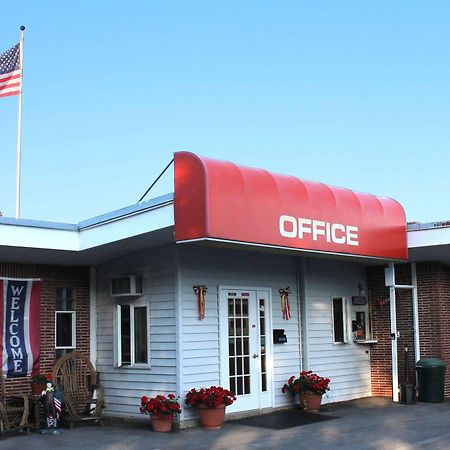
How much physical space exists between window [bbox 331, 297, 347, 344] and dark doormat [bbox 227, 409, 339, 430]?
247cm

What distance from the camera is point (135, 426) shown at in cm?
1270

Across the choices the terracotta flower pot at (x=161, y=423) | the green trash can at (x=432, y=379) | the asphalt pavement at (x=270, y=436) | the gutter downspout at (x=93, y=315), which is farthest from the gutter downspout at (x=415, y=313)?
the gutter downspout at (x=93, y=315)

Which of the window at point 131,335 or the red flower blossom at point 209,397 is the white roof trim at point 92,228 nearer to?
the window at point 131,335

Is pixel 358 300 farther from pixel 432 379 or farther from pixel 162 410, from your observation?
pixel 162 410

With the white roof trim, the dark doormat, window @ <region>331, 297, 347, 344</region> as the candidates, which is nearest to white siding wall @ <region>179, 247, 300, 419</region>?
the dark doormat

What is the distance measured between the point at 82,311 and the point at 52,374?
144 centimetres

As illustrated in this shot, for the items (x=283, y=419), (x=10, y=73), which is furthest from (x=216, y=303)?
(x=10, y=73)

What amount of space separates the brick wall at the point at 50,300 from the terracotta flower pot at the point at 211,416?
2.86m

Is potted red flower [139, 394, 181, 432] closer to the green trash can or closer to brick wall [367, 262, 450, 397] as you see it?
the green trash can

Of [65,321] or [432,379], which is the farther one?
[432,379]

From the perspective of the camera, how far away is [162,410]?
471 inches

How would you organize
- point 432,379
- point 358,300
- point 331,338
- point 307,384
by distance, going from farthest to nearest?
1. point 358,300
2. point 331,338
3. point 432,379
4. point 307,384

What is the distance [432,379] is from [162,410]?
631 centimetres

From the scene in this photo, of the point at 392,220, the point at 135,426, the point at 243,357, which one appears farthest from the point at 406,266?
the point at 135,426
